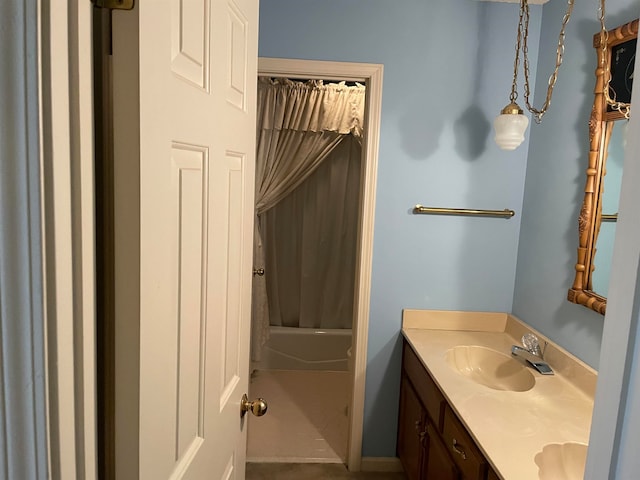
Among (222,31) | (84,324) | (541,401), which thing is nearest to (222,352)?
(84,324)

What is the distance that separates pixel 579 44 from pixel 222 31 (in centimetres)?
157

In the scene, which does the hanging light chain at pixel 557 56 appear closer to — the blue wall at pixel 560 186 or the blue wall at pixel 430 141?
the blue wall at pixel 560 186

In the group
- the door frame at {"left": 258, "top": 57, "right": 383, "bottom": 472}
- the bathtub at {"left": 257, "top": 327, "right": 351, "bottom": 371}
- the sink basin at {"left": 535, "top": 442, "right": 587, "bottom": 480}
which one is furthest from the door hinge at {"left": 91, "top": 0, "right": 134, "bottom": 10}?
the bathtub at {"left": 257, "top": 327, "right": 351, "bottom": 371}

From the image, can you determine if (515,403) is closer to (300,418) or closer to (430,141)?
(430,141)

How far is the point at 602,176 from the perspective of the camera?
1729mm

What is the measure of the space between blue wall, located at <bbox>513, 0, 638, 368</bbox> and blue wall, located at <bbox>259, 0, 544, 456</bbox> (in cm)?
11

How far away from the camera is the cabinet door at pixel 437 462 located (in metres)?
1.64

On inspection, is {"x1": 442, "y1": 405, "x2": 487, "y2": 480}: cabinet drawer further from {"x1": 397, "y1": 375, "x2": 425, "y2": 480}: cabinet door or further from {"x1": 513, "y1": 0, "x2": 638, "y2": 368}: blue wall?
{"x1": 513, "y1": 0, "x2": 638, "y2": 368}: blue wall

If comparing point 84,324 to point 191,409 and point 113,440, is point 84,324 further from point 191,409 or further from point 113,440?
point 191,409

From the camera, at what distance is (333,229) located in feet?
12.6

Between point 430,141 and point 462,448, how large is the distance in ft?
4.59

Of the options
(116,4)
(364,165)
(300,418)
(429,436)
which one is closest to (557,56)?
(364,165)

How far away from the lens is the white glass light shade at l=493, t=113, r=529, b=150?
197 cm

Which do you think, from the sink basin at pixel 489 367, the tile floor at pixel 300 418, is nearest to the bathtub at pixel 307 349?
the tile floor at pixel 300 418
